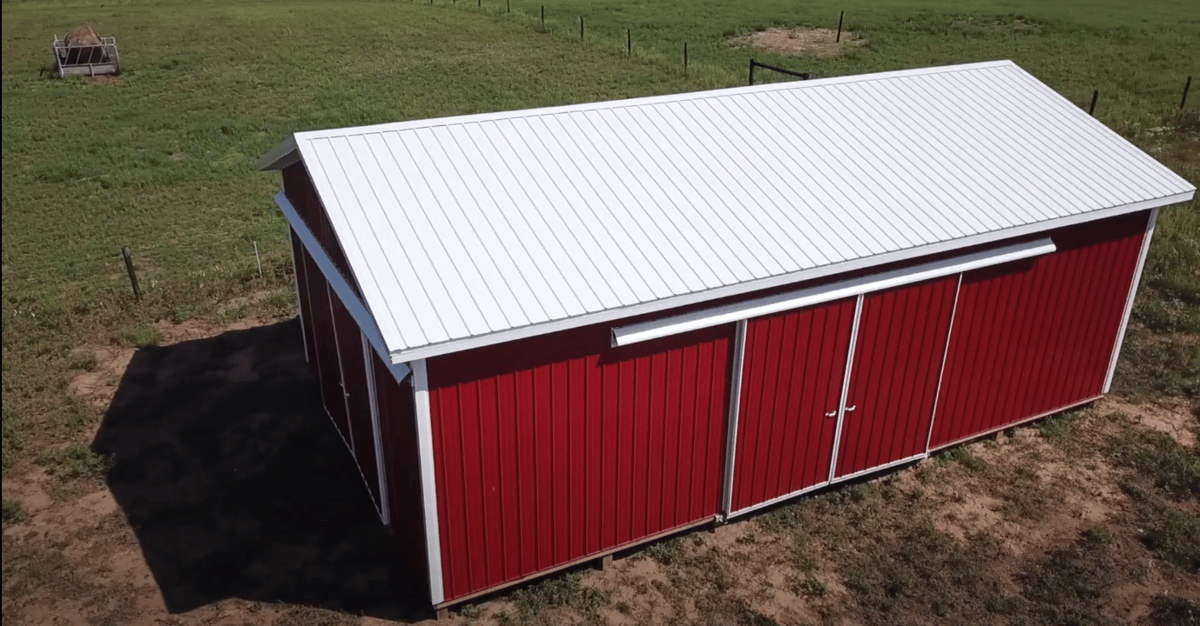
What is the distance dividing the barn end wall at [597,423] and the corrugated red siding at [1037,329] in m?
0.03

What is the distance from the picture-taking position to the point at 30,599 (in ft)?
30.5

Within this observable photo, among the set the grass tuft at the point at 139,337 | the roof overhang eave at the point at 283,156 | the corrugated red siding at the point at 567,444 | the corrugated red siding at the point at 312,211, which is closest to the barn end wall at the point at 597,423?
the corrugated red siding at the point at 567,444

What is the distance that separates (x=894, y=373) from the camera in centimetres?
1059

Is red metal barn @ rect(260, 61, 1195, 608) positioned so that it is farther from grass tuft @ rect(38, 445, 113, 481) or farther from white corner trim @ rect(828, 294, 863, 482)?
grass tuft @ rect(38, 445, 113, 481)

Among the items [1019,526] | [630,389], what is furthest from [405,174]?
[1019,526]

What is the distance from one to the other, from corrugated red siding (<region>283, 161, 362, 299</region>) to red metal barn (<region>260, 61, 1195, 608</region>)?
55 mm

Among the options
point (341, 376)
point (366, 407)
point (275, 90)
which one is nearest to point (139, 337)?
point (341, 376)

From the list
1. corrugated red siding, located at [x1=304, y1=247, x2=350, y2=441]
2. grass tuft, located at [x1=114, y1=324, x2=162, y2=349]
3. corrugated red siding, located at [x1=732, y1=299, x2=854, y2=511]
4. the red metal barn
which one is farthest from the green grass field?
corrugated red siding, located at [x1=732, y1=299, x2=854, y2=511]

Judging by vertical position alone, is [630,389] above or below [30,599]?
above

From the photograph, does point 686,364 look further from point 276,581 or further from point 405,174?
point 276,581

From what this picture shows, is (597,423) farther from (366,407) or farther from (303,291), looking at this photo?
(303,291)

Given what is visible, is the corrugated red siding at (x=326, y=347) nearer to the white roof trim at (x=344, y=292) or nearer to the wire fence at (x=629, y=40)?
the white roof trim at (x=344, y=292)

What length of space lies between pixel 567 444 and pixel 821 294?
309 centimetres

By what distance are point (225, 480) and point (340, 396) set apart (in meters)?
1.70
